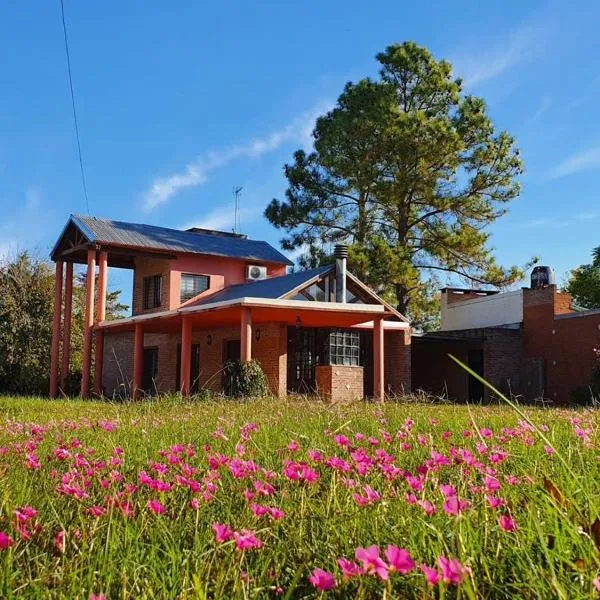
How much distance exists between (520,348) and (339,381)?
771cm

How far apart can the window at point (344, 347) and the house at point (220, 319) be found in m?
0.03

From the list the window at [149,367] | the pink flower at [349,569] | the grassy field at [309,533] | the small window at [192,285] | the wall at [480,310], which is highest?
the small window at [192,285]

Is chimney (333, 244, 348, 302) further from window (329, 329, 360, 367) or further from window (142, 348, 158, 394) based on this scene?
window (142, 348, 158, 394)

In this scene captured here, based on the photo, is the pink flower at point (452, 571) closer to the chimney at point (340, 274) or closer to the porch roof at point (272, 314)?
the porch roof at point (272, 314)

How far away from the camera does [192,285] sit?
76.6 ft

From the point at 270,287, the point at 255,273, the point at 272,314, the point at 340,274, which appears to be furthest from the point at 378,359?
the point at 255,273

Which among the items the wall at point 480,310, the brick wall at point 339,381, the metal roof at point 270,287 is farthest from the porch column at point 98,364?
the wall at point 480,310

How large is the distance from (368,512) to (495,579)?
0.65 metres

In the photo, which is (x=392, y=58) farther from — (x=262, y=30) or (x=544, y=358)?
(x=262, y=30)

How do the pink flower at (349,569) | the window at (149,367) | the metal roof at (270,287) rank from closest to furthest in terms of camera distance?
A: 1. the pink flower at (349,569)
2. the metal roof at (270,287)
3. the window at (149,367)

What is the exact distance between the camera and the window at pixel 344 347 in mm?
20109

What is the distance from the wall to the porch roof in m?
5.57

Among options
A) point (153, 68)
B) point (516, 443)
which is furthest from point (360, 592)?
point (153, 68)

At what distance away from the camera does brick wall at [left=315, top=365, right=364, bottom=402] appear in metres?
19.1
